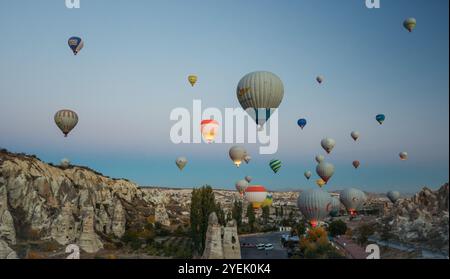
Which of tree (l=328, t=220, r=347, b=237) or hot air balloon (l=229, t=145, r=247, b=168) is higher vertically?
hot air balloon (l=229, t=145, r=247, b=168)

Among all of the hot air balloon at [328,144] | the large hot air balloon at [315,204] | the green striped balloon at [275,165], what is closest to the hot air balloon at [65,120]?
the green striped balloon at [275,165]

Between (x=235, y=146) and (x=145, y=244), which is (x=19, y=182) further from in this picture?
(x=235, y=146)

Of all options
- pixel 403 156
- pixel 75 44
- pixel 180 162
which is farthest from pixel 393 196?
pixel 75 44

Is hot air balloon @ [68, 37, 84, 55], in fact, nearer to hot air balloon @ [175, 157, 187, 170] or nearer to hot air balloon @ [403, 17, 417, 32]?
hot air balloon @ [175, 157, 187, 170]

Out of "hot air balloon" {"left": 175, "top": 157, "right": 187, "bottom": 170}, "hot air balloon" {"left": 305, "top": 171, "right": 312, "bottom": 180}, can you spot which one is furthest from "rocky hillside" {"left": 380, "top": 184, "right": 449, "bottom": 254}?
"hot air balloon" {"left": 175, "top": 157, "right": 187, "bottom": 170}

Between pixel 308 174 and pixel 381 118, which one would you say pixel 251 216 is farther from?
pixel 381 118

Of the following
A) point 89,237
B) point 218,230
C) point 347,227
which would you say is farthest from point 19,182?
Result: point 347,227
